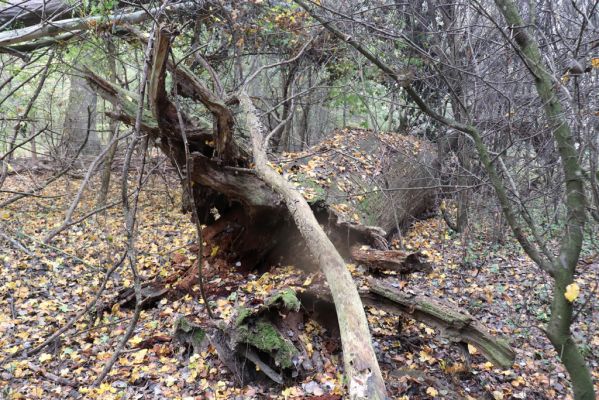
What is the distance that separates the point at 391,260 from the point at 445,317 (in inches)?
33.3

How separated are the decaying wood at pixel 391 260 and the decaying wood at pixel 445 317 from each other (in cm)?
29

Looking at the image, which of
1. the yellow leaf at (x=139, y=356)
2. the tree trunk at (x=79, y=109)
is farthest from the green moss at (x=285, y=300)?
the tree trunk at (x=79, y=109)

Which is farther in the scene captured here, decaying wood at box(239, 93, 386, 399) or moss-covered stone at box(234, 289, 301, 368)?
moss-covered stone at box(234, 289, 301, 368)

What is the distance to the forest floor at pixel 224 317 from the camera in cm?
383

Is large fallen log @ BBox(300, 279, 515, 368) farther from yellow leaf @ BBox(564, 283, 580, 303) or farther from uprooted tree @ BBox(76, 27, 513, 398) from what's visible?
yellow leaf @ BBox(564, 283, 580, 303)

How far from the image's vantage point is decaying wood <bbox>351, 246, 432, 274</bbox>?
172 inches

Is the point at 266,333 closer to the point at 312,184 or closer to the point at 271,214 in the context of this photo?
the point at 271,214

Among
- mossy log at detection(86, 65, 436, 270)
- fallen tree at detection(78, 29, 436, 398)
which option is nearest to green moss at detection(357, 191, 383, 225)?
mossy log at detection(86, 65, 436, 270)

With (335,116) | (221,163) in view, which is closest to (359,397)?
(221,163)

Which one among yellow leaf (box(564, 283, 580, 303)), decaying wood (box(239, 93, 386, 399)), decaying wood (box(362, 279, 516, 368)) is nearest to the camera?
decaying wood (box(239, 93, 386, 399))

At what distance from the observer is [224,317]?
444 cm

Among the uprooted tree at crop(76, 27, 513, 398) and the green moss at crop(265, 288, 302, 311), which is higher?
the uprooted tree at crop(76, 27, 513, 398)

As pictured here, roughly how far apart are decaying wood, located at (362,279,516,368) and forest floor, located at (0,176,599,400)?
0.51 metres

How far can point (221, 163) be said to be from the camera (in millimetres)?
4887
